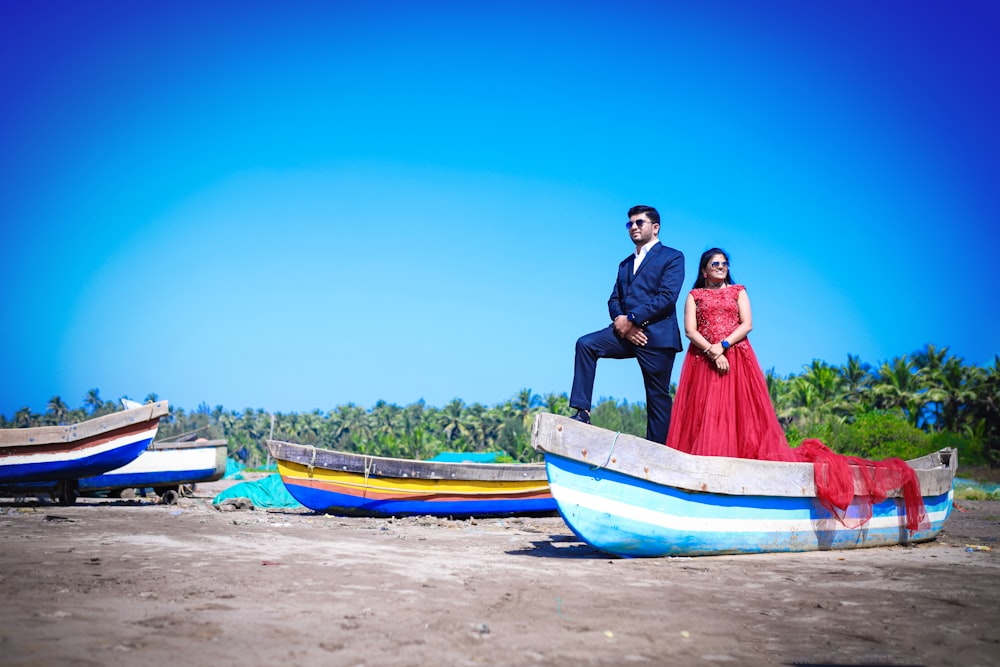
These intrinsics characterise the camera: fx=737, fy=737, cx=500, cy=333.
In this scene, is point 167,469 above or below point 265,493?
above

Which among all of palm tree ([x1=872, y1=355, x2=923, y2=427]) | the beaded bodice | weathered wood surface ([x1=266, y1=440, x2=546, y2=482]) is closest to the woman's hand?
the beaded bodice

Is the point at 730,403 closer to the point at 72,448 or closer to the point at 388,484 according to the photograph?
the point at 388,484

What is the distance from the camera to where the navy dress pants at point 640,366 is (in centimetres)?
581

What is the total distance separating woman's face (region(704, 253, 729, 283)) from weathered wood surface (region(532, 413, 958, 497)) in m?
1.77

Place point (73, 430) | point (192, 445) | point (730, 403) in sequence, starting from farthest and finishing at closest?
point (192, 445)
point (73, 430)
point (730, 403)

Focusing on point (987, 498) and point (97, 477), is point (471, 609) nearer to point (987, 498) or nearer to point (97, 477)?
point (97, 477)

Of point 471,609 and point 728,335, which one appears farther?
point 728,335

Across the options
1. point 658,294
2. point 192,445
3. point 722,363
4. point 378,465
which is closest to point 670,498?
point 722,363

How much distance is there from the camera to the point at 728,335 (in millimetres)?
6227

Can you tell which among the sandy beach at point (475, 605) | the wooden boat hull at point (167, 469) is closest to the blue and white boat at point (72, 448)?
the wooden boat hull at point (167, 469)

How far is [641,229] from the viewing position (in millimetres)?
6160

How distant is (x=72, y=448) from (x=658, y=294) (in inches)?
362

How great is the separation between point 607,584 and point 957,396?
4538 cm

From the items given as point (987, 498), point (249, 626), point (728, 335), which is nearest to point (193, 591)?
point (249, 626)
